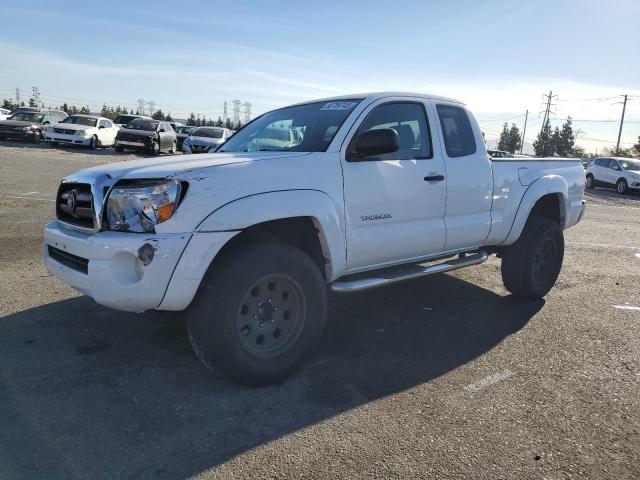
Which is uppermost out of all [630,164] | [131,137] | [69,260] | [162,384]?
[630,164]

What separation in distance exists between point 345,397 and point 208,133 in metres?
22.7

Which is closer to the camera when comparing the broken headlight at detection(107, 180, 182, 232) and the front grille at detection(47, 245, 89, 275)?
the broken headlight at detection(107, 180, 182, 232)

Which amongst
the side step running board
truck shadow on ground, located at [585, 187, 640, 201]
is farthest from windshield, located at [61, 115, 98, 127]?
the side step running board

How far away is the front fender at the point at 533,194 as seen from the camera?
17.2ft

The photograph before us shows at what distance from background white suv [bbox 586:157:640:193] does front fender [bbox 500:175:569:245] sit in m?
21.5

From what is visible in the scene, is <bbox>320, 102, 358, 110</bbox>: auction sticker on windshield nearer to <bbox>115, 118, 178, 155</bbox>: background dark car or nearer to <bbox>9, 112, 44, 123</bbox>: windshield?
<bbox>115, 118, 178, 155</bbox>: background dark car

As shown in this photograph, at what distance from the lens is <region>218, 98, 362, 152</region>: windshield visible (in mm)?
3969

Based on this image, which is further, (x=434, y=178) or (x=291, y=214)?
(x=434, y=178)

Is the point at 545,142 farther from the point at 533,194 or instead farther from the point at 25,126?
the point at 533,194

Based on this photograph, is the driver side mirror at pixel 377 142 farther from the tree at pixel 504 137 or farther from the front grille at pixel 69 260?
the tree at pixel 504 137

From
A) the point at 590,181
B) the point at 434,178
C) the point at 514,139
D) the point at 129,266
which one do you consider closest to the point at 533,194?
the point at 434,178

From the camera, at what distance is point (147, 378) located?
11.1ft

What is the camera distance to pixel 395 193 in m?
4.03

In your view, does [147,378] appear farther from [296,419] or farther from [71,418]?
[296,419]
